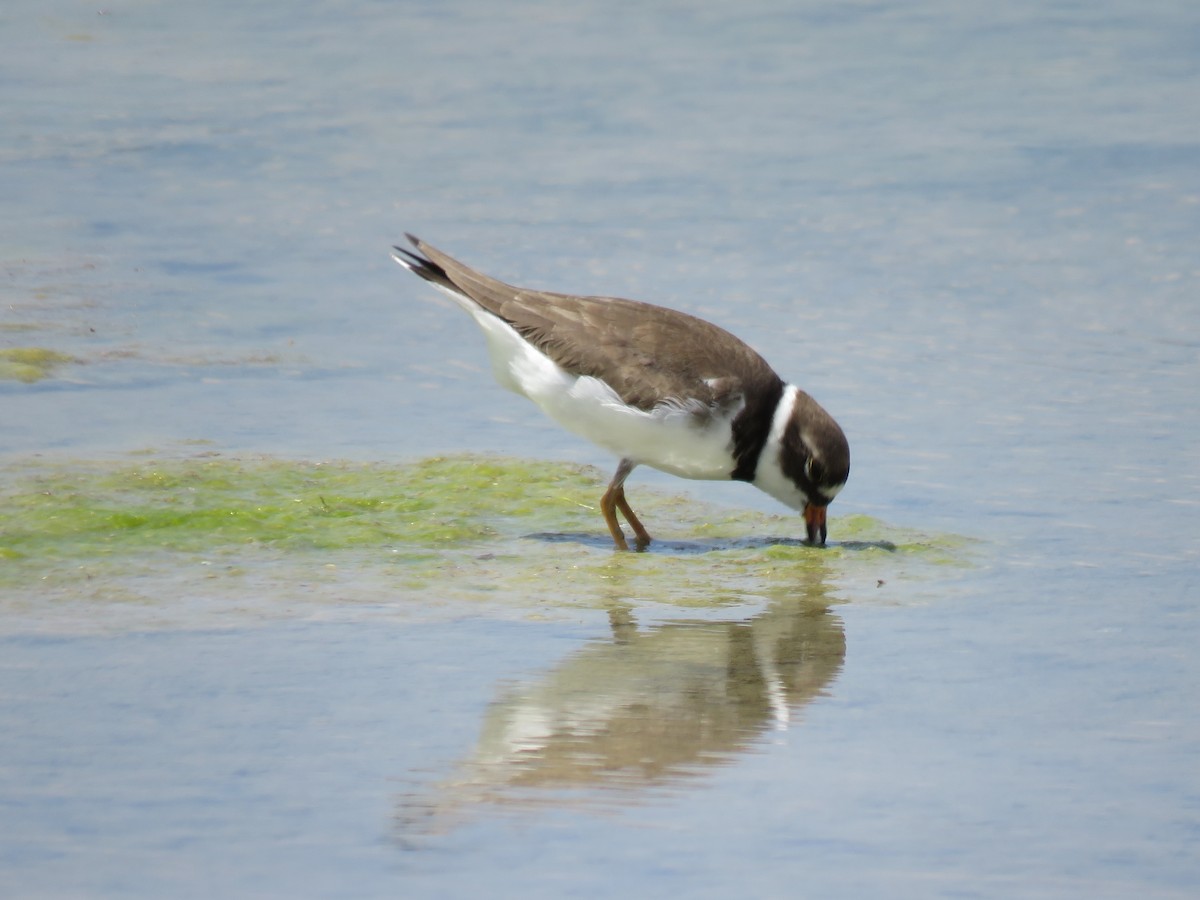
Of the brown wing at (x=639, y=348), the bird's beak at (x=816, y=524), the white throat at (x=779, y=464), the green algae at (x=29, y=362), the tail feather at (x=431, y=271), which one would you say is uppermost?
the tail feather at (x=431, y=271)

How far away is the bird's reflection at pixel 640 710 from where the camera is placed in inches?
198

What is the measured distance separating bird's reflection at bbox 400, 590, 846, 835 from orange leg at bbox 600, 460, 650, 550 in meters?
1.07

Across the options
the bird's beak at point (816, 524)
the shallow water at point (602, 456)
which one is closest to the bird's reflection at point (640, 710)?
the shallow water at point (602, 456)

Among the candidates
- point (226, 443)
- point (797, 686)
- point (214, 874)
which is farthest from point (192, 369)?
point (214, 874)

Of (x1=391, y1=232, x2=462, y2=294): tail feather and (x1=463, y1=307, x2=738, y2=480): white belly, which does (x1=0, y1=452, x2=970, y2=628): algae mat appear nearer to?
(x1=463, y1=307, x2=738, y2=480): white belly

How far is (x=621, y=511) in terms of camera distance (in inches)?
322

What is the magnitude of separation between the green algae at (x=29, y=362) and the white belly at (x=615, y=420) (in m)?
2.69

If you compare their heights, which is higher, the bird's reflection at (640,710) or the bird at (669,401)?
the bird at (669,401)

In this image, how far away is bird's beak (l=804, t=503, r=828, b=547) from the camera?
803 centimetres

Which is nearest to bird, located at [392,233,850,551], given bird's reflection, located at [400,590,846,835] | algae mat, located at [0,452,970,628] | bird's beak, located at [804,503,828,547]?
bird's beak, located at [804,503,828,547]

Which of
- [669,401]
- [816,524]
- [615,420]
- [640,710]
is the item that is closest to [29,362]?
[615,420]

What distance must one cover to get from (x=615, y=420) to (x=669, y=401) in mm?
274

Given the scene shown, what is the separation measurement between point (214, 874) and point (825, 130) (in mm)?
10313

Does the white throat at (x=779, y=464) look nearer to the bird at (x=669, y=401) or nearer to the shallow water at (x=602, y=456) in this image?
the bird at (x=669, y=401)
